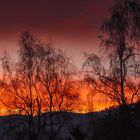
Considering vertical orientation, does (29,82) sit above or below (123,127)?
above

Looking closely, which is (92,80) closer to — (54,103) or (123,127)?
(123,127)

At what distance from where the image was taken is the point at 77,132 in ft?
122

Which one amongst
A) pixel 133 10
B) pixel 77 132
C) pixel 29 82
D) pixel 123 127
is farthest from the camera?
pixel 29 82

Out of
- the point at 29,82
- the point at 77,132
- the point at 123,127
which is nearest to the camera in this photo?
the point at 123,127

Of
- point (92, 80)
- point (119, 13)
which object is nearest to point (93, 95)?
point (92, 80)

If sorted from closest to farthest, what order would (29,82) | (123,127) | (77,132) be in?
(123,127), (77,132), (29,82)

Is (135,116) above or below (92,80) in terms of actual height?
below

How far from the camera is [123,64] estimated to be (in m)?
32.8

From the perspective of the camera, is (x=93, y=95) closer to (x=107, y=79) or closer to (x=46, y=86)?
(x=107, y=79)

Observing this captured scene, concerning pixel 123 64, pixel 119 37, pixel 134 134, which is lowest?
pixel 134 134

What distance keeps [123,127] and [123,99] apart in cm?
221

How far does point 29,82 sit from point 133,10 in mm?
17189

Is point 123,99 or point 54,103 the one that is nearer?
point 123,99

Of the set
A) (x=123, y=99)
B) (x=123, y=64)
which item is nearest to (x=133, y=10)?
(x=123, y=64)
